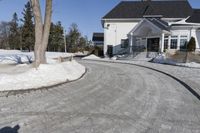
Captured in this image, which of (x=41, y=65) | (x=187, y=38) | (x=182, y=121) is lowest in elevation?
(x=182, y=121)

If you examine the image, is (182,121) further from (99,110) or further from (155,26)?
(155,26)

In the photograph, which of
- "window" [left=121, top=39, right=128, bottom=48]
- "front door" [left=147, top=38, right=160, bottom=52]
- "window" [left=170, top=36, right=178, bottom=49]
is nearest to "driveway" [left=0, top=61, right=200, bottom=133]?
"window" [left=170, top=36, right=178, bottom=49]

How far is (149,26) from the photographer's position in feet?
96.7

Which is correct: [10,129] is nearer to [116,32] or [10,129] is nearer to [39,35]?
[39,35]

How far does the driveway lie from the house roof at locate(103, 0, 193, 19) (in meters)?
28.2

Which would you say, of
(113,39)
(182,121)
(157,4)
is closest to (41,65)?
(182,121)

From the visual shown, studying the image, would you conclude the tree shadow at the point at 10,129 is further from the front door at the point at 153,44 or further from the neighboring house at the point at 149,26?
the front door at the point at 153,44

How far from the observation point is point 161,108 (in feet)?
20.2

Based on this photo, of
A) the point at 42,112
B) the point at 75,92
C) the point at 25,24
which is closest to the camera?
the point at 42,112

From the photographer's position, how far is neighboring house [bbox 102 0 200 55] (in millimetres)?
26438

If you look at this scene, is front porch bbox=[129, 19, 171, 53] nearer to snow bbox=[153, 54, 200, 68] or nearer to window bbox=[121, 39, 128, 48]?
window bbox=[121, 39, 128, 48]

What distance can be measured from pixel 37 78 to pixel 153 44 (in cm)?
2309

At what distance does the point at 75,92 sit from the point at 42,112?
2.52m

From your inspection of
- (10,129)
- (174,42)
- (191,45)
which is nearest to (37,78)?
(10,129)
